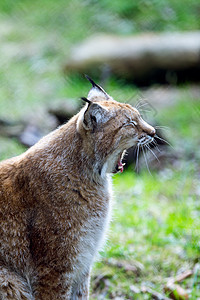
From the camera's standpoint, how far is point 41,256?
11.5 ft

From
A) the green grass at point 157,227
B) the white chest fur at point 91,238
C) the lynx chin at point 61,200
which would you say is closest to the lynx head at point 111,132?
the lynx chin at point 61,200

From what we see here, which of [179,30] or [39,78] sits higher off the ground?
[179,30]

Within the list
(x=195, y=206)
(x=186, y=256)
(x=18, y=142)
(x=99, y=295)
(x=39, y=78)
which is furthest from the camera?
(x=39, y=78)

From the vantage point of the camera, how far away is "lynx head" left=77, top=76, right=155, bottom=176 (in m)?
3.53

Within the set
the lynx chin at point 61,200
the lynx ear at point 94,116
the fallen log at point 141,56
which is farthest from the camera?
the fallen log at point 141,56

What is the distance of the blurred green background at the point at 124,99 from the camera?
15.9 ft

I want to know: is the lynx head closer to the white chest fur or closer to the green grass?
the white chest fur

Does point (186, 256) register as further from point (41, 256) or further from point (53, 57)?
point (53, 57)

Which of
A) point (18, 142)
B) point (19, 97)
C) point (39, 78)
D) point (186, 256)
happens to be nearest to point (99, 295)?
point (186, 256)

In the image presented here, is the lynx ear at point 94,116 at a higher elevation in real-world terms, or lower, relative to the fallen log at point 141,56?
lower

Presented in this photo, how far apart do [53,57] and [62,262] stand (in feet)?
28.6

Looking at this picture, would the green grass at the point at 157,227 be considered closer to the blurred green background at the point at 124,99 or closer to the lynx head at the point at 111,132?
the blurred green background at the point at 124,99

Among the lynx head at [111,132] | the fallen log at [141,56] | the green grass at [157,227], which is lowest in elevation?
the green grass at [157,227]

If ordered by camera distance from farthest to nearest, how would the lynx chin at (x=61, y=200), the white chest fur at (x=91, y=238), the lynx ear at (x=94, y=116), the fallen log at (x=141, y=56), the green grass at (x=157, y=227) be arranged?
the fallen log at (x=141, y=56)
the green grass at (x=157, y=227)
the white chest fur at (x=91, y=238)
the lynx chin at (x=61, y=200)
the lynx ear at (x=94, y=116)
